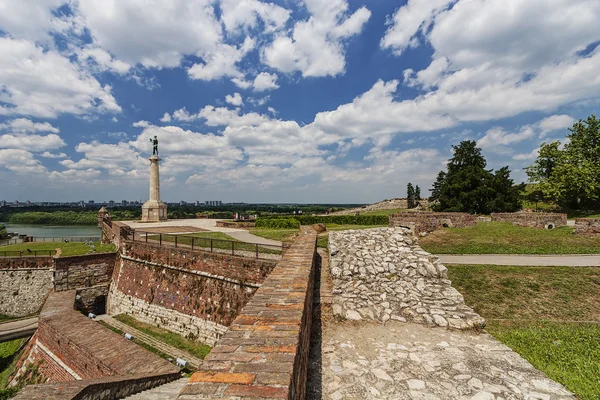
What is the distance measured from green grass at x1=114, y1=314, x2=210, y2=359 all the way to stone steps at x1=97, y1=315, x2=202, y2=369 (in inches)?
5.6

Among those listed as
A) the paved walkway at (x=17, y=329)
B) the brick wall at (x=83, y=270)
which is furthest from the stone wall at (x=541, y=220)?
the paved walkway at (x=17, y=329)

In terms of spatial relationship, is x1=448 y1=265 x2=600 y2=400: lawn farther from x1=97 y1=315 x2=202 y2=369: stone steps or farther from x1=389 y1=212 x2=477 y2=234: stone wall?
x1=97 y1=315 x2=202 y2=369: stone steps

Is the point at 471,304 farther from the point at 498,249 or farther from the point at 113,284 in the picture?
the point at 113,284

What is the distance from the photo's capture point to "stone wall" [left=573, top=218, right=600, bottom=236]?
14047mm

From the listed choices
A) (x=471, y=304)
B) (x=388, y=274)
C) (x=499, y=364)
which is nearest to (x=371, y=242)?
(x=388, y=274)

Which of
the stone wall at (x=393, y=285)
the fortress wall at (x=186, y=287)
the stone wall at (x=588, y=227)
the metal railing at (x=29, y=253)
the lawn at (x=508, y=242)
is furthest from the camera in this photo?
the metal railing at (x=29, y=253)

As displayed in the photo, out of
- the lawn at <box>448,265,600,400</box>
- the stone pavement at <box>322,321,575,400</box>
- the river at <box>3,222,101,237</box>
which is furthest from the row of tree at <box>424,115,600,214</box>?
the river at <box>3,222,101,237</box>

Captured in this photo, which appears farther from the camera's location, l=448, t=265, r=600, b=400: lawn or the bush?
the bush

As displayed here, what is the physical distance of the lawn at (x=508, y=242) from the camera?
12344 mm

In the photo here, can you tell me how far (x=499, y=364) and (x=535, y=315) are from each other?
4.22 meters

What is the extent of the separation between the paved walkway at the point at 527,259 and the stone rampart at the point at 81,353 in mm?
10785

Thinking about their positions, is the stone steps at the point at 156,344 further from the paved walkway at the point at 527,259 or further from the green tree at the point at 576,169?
the green tree at the point at 576,169

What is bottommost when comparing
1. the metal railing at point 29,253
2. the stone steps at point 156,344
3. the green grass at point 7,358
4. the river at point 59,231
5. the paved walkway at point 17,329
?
the green grass at point 7,358

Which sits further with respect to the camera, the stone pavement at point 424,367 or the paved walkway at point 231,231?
the paved walkway at point 231,231
